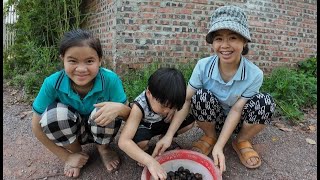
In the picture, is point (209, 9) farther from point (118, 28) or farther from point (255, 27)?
point (118, 28)

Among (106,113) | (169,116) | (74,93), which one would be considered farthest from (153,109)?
(74,93)

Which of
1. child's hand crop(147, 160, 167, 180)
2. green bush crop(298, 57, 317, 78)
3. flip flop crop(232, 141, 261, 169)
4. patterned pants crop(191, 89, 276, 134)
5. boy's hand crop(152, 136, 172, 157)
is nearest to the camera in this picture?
child's hand crop(147, 160, 167, 180)

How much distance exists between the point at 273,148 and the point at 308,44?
3414 millimetres

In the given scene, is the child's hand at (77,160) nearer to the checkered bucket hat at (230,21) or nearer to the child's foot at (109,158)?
the child's foot at (109,158)

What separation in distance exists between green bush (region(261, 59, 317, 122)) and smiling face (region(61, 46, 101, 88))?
2303 mm

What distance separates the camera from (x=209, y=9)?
4.23m

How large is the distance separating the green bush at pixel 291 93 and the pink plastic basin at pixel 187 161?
1.63 m

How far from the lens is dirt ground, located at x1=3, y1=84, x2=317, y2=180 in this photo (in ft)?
7.10

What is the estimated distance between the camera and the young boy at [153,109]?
1.83m

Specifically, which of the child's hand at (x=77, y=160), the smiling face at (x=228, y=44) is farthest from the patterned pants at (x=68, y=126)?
the smiling face at (x=228, y=44)

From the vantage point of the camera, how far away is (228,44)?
206cm

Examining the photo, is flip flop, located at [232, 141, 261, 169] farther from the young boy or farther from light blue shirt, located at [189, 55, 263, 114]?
the young boy

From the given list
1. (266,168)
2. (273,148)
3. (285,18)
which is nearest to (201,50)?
(285,18)

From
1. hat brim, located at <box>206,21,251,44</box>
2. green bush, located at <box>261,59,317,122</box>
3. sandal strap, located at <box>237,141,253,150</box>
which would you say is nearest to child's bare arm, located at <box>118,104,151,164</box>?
hat brim, located at <box>206,21,251,44</box>
